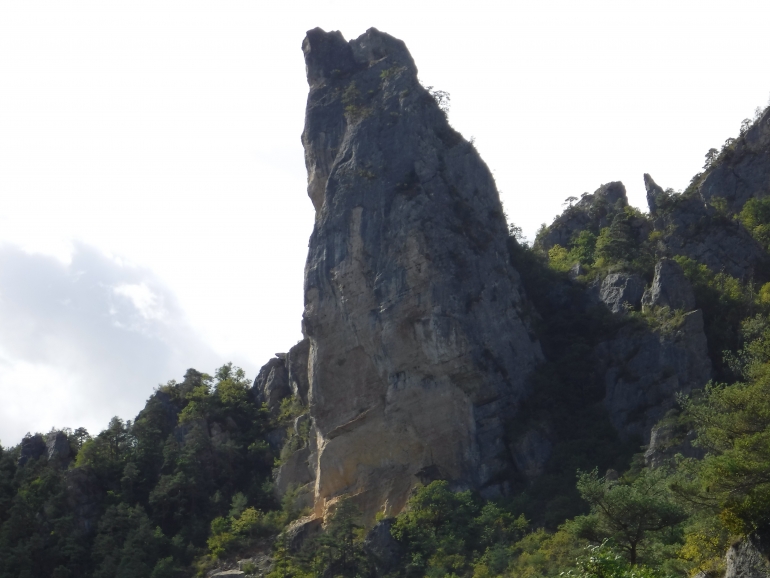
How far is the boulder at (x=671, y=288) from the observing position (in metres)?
48.7

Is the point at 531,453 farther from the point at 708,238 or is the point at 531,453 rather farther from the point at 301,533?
the point at 708,238

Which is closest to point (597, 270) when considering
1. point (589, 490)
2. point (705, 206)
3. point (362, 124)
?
point (705, 206)

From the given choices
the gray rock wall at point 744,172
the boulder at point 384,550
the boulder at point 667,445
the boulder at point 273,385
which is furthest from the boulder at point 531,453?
the gray rock wall at point 744,172

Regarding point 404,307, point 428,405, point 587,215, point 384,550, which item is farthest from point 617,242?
point 384,550

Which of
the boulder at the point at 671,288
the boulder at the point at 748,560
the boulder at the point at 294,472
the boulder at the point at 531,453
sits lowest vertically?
the boulder at the point at 748,560

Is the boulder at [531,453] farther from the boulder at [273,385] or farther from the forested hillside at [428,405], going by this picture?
the boulder at [273,385]

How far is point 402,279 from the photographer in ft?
161

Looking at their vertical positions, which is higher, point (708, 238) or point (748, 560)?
point (708, 238)

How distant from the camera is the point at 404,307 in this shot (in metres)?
48.5

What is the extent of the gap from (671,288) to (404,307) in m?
12.6

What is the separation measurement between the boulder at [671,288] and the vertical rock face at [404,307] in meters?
6.50

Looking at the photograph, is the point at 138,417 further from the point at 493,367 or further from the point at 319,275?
the point at 493,367

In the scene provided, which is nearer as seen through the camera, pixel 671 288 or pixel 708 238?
pixel 671 288

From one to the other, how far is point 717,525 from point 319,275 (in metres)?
29.6
